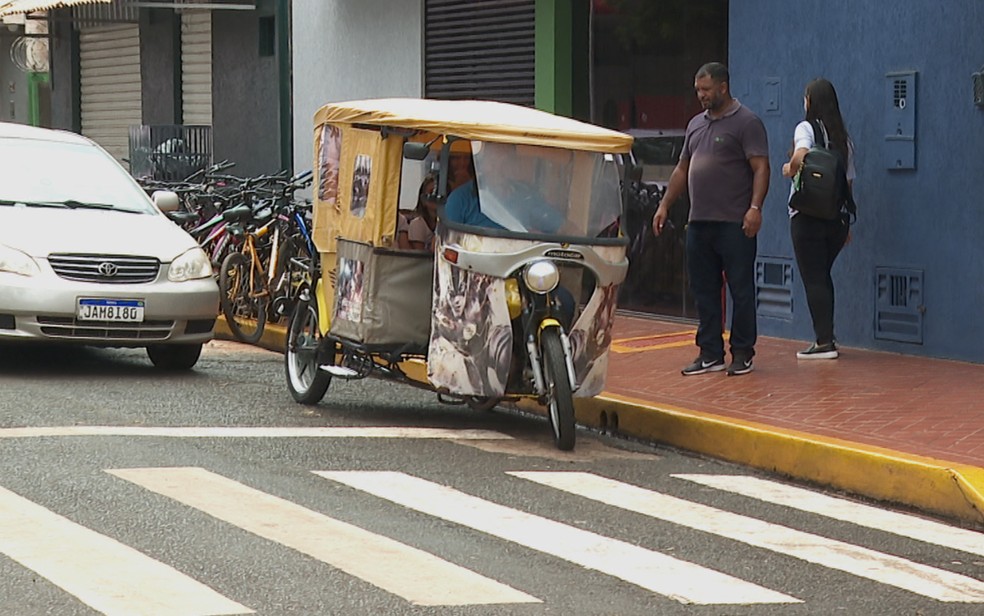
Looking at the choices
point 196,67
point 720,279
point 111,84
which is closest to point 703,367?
point 720,279

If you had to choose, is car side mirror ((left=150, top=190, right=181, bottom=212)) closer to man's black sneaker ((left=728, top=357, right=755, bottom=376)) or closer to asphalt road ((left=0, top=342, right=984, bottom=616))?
asphalt road ((left=0, top=342, right=984, bottom=616))

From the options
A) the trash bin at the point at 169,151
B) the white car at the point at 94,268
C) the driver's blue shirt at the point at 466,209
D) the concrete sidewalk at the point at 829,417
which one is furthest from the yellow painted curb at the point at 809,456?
the trash bin at the point at 169,151

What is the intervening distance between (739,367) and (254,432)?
343 centimetres

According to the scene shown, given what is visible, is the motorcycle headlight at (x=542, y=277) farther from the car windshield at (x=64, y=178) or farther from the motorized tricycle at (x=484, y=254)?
the car windshield at (x=64, y=178)

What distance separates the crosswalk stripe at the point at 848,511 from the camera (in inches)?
299

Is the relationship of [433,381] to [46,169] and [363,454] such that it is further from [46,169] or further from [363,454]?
[46,169]

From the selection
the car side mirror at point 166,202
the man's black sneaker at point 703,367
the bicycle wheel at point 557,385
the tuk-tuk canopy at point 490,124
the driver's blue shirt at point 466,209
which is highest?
the tuk-tuk canopy at point 490,124

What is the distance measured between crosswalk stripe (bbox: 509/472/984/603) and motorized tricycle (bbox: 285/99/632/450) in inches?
36.0

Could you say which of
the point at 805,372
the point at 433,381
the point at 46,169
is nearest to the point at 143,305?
the point at 46,169

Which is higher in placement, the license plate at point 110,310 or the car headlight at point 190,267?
the car headlight at point 190,267

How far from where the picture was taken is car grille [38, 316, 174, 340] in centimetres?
1152

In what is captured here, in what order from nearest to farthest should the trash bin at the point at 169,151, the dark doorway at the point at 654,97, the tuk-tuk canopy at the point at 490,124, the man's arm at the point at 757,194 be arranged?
the tuk-tuk canopy at the point at 490,124 < the man's arm at the point at 757,194 < the dark doorway at the point at 654,97 < the trash bin at the point at 169,151

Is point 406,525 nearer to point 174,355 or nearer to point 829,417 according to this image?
point 829,417

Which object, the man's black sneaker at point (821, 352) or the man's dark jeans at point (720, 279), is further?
the man's black sneaker at point (821, 352)
